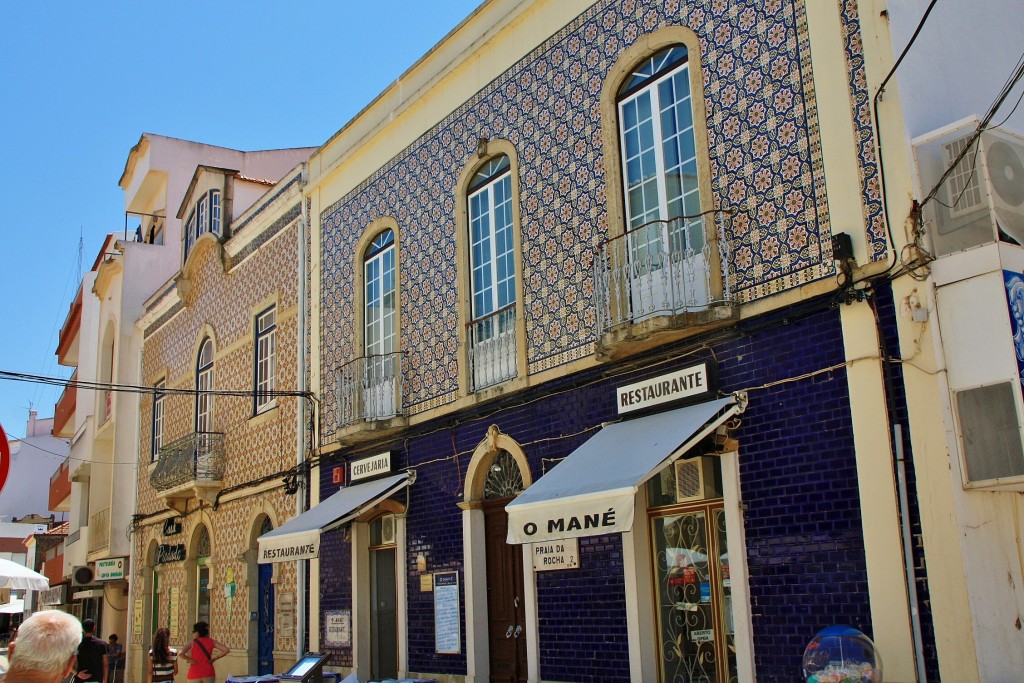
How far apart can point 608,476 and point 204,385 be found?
13.7 meters

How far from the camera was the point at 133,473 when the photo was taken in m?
24.6

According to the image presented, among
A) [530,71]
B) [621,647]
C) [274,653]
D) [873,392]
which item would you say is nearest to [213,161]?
[274,653]

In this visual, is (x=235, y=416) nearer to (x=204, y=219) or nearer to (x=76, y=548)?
(x=204, y=219)

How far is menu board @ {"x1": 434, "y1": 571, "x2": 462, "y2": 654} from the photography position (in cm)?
1230

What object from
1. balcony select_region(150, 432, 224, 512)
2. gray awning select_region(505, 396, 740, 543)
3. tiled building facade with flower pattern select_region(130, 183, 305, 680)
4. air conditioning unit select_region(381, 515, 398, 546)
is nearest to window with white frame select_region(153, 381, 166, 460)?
tiled building facade with flower pattern select_region(130, 183, 305, 680)

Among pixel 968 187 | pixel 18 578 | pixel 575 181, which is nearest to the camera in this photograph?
pixel 968 187

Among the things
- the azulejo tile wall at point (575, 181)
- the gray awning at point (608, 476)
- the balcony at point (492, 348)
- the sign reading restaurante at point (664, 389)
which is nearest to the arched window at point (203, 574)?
the azulejo tile wall at point (575, 181)

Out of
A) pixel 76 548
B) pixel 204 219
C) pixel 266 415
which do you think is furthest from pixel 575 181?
pixel 76 548

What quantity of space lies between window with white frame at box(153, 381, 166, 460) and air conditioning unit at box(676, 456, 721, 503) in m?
16.0

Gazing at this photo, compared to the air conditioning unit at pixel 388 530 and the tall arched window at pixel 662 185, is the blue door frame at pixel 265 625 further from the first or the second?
the tall arched window at pixel 662 185

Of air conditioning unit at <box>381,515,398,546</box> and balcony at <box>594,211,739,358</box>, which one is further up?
balcony at <box>594,211,739,358</box>

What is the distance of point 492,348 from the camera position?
1219 centimetres

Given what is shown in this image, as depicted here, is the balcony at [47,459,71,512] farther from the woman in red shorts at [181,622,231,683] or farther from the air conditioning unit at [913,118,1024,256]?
the air conditioning unit at [913,118,1024,256]

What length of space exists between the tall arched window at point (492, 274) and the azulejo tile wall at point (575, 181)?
307mm
